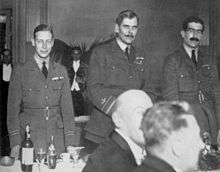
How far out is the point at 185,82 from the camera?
2.28 m

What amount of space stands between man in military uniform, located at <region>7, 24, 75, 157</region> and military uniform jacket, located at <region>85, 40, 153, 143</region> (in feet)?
0.41

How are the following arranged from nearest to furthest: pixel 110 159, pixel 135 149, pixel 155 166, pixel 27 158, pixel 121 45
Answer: pixel 155 166 → pixel 110 159 → pixel 135 149 → pixel 27 158 → pixel 121 45

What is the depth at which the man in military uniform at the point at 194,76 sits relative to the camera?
2.26 m

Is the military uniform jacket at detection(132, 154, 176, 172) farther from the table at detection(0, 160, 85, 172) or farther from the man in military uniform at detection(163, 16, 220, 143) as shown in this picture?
the man in military uniform at detection(163, 16, 220, 143)

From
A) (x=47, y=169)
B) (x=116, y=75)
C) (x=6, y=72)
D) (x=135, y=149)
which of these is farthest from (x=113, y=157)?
(x=6, y=72)

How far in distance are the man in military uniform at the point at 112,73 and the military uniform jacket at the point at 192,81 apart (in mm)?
172

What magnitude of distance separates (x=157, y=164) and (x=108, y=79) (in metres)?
0.91

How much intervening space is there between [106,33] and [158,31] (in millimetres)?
290

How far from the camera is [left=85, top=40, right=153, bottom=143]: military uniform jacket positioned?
2.05 m

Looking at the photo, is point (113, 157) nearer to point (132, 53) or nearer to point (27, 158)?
point (27, 158)

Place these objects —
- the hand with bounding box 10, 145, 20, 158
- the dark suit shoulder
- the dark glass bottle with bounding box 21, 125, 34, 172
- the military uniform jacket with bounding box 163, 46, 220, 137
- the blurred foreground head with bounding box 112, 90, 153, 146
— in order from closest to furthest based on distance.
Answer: the dark suit shoulder < the blurred foreground head with bounding box 112, 90, 153, 146 < the dark glass bottle with bounding box 21, 125, 34, 172 < the hand with bounding box 10, 145, 20, 158 < the military uniform jacket with bounding box 163, 46, 220, 137

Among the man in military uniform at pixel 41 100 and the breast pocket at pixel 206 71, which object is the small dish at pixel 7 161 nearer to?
the man in military uniform at pixel 41 100

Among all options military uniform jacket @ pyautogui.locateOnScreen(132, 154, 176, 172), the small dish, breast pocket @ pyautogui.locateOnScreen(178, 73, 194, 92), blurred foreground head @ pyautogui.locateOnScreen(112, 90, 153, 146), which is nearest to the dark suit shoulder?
blurred foreground head @ pyautogui.locateOnScreen(112, 90, 153, 146)

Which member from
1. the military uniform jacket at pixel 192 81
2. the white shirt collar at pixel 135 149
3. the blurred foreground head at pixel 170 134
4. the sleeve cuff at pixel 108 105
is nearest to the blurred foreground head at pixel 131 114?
the white shirt collar at pixel 135 149
